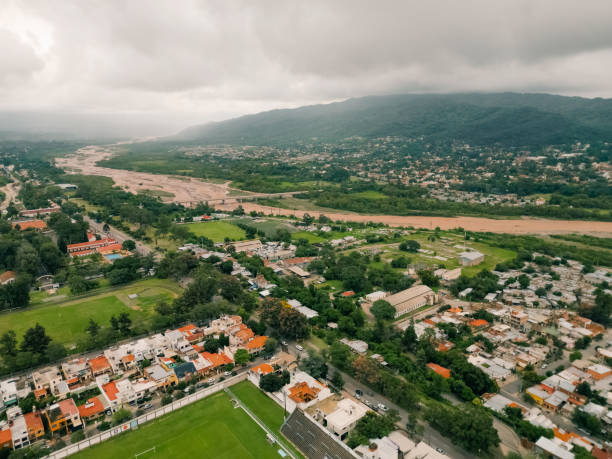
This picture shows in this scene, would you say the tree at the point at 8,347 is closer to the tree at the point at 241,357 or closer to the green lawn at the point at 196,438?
the green lawn at the point at 196,438

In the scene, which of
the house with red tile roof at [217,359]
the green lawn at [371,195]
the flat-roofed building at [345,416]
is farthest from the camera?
the green lawn at [371,195]

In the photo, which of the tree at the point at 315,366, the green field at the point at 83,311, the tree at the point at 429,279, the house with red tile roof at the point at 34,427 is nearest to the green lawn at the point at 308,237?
the tree at the point at 429,279

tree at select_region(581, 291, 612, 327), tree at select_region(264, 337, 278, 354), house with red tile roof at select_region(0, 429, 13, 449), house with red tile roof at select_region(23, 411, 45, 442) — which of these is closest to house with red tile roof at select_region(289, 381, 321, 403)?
tree at select_region(264, 337, 278, 354)

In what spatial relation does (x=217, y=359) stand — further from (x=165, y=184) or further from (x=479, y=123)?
(x=479, y=123)

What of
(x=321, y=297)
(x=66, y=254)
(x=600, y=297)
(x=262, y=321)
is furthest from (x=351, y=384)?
(x=66, y=254)

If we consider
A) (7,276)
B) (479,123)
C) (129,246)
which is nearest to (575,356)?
(129,246)
